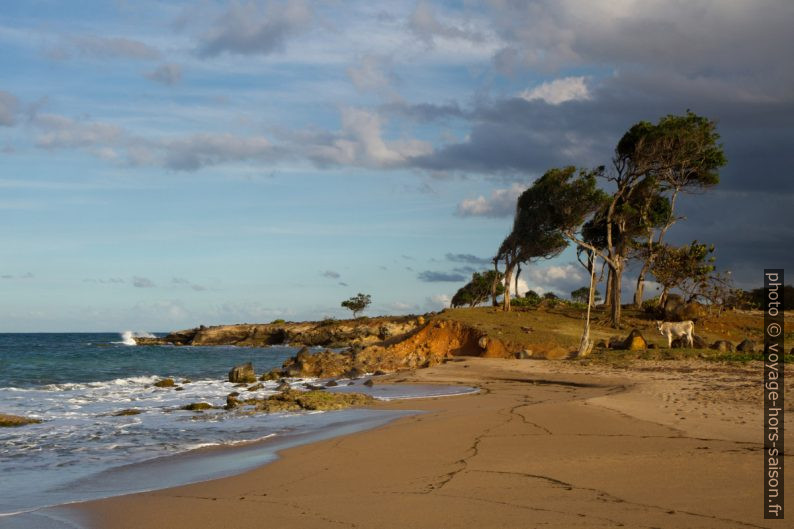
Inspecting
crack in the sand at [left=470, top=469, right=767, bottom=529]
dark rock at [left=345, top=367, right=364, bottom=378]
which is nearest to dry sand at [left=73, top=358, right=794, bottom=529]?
crack in the sand at [left=470, top=469, right=767, bottom=529]

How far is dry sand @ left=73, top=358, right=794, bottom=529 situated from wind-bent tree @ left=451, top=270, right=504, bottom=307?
7198cm

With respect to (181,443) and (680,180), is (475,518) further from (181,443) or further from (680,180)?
(680,180)

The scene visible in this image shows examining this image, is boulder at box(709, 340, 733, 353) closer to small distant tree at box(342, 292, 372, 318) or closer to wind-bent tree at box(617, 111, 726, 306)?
wind-bent tree at box(617, 111, 726, 306)

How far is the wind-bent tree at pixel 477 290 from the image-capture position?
89125 mm

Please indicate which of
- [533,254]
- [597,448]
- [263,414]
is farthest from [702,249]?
[597,448]

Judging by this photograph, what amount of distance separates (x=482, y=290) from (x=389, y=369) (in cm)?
5546

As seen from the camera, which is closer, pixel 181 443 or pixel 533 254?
pixel 181 443

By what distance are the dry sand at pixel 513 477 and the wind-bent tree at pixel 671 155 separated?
29974 mm

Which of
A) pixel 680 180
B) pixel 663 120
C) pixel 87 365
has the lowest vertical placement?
pixel 87 365

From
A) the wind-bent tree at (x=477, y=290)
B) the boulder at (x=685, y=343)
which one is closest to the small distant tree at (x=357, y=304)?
the wind-bent tree at (x=477, y=290)

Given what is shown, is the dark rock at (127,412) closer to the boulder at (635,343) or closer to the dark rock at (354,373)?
the dark rock at (354,373)

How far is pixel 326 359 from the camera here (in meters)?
37.3

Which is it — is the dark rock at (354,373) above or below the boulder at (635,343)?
below

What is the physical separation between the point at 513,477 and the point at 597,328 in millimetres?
34191
